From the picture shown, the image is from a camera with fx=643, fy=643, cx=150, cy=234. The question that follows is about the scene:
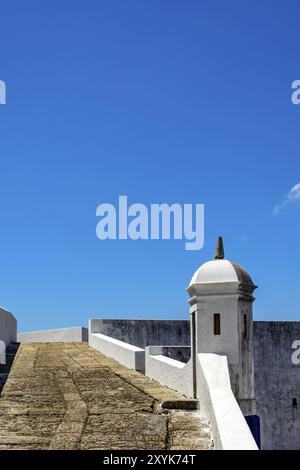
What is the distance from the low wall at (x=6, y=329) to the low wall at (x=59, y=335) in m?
1.73

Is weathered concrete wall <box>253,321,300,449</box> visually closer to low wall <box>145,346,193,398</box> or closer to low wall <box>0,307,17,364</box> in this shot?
low wall <box>0,307,17,364</box>

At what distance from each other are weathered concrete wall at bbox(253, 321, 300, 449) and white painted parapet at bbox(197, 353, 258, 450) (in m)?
9.65

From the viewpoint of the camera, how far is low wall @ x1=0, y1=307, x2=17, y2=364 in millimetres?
12727

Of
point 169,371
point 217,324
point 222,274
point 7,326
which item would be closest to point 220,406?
point 217,324

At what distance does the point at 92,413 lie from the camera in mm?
6941

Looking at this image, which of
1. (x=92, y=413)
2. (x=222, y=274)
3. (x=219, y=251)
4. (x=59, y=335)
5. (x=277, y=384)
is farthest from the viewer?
(x=59, y=335)

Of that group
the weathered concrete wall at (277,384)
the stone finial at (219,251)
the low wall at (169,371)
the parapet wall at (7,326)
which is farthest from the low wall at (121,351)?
the weathered concrete wall at (277,384)

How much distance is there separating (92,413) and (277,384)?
11.2 m

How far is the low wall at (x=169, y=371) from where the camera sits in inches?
329

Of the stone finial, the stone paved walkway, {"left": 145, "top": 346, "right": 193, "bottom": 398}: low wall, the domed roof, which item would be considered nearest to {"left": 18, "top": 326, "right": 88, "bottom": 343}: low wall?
the stone paved walkway

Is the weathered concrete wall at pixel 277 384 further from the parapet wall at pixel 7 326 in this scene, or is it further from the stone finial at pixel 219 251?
the stone finial at pixel 219 251

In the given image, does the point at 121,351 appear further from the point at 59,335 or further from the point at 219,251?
the point at 59,335

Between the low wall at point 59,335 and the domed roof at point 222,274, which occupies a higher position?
the domed roof at point 222,274

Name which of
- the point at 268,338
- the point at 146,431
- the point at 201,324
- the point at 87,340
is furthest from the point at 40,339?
the point at 146,431
